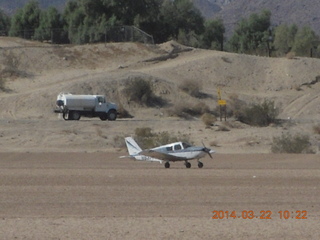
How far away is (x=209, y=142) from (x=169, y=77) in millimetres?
26167

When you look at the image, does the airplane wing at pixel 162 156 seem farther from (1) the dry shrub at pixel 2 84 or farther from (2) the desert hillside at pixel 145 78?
(1) the dry shrub at pixel 2 84

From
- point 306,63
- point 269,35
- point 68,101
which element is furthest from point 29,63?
point 269,35

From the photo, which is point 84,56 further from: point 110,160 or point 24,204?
point 24,204

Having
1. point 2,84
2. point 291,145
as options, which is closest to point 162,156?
point 291,145

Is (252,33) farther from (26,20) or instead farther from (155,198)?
(155,198)

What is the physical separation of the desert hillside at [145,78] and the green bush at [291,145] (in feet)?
3.34

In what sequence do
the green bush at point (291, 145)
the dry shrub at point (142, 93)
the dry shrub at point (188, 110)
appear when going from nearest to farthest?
the green bush at point (291, 145)
the dry shrub at point (188, 110)
the dry shrub at point (142, 93)

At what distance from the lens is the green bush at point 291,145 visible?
4580cm

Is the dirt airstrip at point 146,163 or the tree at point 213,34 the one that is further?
the tree at point 213,34

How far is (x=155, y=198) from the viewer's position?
83.9ft

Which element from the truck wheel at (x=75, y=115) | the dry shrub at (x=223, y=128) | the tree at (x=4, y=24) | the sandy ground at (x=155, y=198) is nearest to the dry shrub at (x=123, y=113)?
the truck wheel at (x=75, y=115)

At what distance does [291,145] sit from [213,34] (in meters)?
69.4

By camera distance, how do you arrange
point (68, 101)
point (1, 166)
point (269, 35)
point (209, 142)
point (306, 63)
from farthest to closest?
point (269, 35) → point (306, 63) → point (68, 101) → point (209, 142) → point (1, 166)

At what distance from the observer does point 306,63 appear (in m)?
81.4
